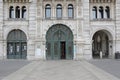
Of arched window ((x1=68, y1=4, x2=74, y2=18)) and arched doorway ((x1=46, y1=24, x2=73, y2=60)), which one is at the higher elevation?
arched window ((x1=68, y1=4, x2=74, y2=18))

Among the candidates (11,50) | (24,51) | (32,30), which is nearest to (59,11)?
(32,30)

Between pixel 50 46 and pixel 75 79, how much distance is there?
2232 cm

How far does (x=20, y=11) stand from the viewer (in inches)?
1620

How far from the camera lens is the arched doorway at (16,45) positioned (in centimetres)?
4138

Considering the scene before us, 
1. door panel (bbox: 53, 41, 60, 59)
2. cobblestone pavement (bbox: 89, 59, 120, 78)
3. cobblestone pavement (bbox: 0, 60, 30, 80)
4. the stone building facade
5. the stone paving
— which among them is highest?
the stone building facade

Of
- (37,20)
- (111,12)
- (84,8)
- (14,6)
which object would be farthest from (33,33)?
(111,12)

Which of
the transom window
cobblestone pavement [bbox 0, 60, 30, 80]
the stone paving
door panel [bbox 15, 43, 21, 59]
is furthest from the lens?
the transom window

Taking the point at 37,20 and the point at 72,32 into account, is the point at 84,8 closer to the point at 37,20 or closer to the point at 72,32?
the point at 72,32

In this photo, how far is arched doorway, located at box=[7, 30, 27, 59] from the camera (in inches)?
1629

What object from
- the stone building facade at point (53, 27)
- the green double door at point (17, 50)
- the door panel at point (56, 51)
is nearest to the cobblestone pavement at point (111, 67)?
the stone building facade at point (53, 27)

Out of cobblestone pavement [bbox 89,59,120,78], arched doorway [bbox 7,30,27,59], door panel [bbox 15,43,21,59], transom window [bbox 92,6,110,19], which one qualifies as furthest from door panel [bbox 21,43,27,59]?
cobblestone pavement [bbox 89,59,120,78]

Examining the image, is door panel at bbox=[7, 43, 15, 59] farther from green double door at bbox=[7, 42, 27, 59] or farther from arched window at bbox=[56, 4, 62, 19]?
arched window at bbox=[56, 4, 62, 19]

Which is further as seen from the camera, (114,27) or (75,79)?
(114,27)

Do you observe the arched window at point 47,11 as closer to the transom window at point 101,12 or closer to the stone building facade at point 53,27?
the stone building facade at point 53,27
